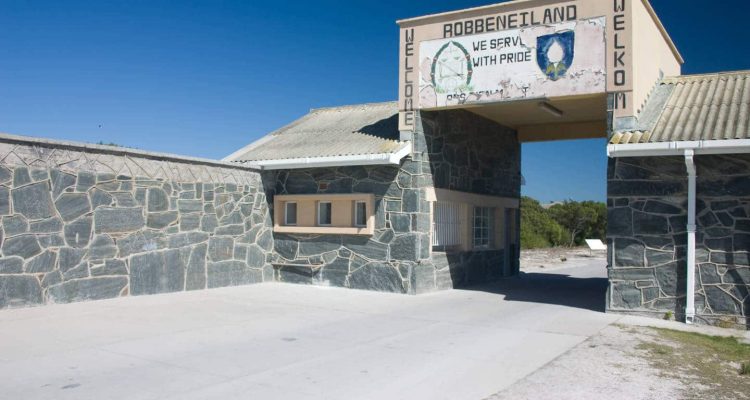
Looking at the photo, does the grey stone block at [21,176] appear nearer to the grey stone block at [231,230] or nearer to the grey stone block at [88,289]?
the grey stone block at [88,289]

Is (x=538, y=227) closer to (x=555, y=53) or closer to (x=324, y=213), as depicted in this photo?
(x=324, y=213)

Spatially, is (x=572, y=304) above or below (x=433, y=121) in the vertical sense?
below

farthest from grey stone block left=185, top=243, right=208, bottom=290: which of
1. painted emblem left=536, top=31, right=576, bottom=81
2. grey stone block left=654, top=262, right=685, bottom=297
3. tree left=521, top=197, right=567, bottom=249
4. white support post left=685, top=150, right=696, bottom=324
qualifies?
tree left=521, top=197, right=567, bottom=249

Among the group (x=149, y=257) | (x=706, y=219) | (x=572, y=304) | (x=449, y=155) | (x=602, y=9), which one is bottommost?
(x=572, y=304)

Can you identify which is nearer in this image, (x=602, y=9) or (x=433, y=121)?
(x=602, y=9)

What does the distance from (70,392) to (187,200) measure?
739cm

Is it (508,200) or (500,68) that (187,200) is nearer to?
(500,68)

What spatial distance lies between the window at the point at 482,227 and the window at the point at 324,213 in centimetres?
403

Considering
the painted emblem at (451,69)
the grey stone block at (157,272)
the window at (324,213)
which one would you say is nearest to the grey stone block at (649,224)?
the painted emblem at (451,69)

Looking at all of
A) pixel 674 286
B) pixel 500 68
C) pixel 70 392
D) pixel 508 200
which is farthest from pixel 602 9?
pixel 70 392

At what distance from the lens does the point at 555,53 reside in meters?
11.8

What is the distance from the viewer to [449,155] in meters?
14.5

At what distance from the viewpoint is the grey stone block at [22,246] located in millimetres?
9625

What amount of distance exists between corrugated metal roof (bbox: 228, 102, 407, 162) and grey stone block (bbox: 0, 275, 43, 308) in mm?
6017
